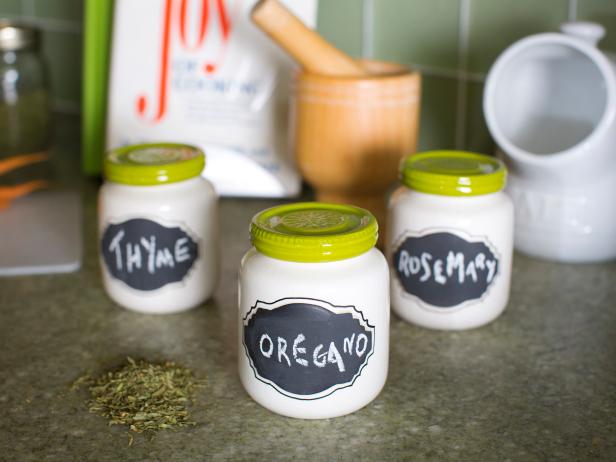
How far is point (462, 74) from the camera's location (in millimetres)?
1196

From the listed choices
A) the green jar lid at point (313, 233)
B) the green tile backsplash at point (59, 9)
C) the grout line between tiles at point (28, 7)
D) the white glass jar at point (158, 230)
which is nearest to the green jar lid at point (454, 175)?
the green jar lid at point (313, 233)

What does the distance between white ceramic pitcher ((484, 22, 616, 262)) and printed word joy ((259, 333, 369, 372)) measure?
387 mm

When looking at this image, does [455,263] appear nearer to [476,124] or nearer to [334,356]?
[334,356]

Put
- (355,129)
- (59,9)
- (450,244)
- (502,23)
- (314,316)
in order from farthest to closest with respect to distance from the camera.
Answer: (59,9), (502,23), (355,129), (450,244), (314,316)

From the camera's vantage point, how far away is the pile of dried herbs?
2.31ft

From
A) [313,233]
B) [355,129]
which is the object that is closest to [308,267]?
[313,233]

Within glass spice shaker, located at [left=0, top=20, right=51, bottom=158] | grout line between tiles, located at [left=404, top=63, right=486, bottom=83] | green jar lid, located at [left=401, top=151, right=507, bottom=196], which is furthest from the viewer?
glass spice shaker, located at [left=0, top=20, right=51, bottom=158]

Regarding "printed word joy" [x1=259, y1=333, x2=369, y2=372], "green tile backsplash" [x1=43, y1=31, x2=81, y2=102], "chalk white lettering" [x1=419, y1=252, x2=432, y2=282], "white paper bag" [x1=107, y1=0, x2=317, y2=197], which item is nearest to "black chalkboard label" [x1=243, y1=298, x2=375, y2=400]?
"printed word joy" [x1=259, y1=333, x2=369, y2=372]

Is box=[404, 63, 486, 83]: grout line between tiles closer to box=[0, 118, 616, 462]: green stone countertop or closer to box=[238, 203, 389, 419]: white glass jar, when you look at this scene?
box=[0, 118, 616, 462]: green stone countertop

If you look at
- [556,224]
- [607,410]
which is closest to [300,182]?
[556,224]

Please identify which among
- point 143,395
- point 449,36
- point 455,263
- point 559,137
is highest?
point 449,36

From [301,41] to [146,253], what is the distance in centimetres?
32

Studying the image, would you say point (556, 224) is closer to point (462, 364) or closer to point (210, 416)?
point (462, 364)

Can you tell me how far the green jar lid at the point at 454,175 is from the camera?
824mm
